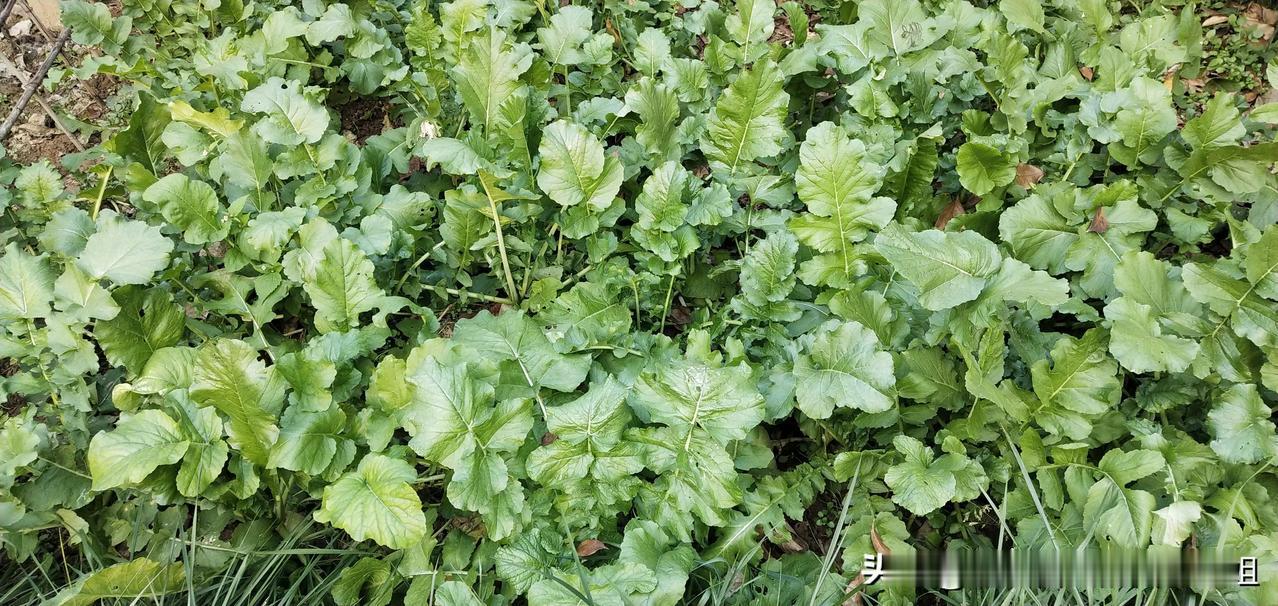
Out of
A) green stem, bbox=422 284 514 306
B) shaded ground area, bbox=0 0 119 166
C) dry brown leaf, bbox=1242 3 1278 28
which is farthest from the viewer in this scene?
shaded ground area, bbox=0 0 119 166

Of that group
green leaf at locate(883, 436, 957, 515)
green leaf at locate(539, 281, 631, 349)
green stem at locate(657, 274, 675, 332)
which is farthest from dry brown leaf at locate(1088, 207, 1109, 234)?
green leaf at locate(539, 281, 631, 349)

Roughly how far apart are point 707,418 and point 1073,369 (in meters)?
0.90

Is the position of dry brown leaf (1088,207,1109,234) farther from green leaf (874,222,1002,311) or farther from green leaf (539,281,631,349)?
green leaf (539,281,631,349)

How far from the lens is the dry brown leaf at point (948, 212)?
105 inches

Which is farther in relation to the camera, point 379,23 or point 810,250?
point 379,23

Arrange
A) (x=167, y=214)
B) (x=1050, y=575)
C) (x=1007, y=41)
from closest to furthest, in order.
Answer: (x=1050, y=575)
(x=167, y=214)
(x=1007, y=41)

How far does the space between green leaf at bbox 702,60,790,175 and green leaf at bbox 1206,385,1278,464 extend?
1.32 meters

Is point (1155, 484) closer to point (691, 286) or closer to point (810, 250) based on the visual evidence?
point (810, 250)

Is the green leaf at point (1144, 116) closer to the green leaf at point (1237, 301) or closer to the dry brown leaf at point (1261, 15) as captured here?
the green leaf at point (1237, 301)

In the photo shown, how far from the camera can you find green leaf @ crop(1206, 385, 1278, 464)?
186 cm

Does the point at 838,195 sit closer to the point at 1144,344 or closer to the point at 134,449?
the point at 1144,344

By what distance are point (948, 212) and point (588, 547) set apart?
1.62 meters

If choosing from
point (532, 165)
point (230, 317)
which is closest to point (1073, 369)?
point (532, 165)

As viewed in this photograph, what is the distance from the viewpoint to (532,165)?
257 cm
